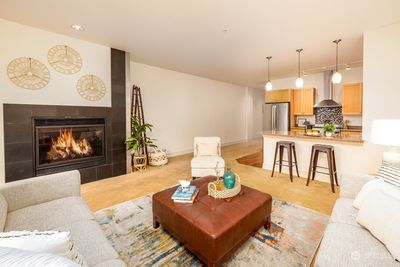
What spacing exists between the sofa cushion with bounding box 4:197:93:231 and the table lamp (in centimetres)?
267

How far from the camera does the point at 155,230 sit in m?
1.95

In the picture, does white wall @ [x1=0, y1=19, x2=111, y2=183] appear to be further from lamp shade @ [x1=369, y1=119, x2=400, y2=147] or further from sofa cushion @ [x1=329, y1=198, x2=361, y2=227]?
lamp shade @ [x1=369, y1=119, x2=400, y2=147]

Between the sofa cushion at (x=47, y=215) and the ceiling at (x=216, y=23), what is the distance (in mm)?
2310

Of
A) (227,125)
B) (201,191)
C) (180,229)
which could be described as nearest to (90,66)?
(201,191)

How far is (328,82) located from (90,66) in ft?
19.8

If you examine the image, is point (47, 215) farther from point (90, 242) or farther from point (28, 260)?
point (28, 260)

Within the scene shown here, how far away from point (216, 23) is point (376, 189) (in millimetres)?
2641

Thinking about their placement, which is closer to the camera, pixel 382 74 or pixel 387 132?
pixel 387 132

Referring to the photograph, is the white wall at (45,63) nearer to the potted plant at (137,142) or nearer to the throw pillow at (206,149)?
the potted plant at (137,142)

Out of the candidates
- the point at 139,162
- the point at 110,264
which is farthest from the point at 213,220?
the point at 139,162

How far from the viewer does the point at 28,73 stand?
111 inches

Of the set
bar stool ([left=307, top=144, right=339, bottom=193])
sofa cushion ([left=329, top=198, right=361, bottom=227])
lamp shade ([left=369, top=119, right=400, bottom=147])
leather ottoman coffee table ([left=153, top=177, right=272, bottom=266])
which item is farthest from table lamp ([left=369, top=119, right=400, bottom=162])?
bar stool ([left=307, top=144, right=339, bottom=193])

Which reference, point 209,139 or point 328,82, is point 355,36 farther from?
point 209,139

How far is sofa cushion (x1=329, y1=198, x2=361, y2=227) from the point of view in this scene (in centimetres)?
140
